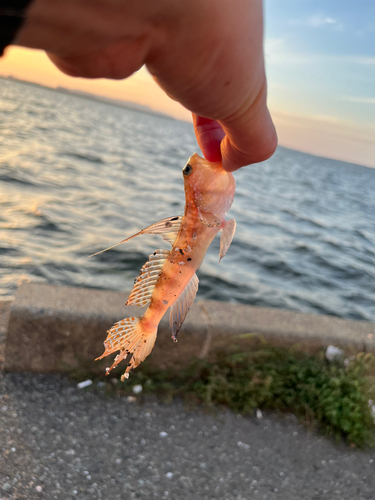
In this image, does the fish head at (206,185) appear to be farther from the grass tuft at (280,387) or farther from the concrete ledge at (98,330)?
the grass tuft at (280,387)

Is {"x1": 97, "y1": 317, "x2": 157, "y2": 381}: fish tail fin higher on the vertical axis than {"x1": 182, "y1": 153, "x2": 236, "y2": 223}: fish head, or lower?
lower

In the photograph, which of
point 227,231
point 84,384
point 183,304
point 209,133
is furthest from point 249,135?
point 84,384

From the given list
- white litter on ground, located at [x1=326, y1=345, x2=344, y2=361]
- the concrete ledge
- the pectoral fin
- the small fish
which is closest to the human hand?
the small fish

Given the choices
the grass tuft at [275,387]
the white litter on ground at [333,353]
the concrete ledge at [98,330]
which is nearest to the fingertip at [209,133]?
the concrete ledge at [98,330]

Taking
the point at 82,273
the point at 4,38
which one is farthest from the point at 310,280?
the point at 4,38

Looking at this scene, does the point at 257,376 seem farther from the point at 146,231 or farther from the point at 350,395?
the point at 146,231

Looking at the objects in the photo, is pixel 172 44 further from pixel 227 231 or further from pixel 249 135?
pixel 227 231

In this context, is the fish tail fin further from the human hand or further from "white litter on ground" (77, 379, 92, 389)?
"white litter on ground" (77, 379, 92, 389)
